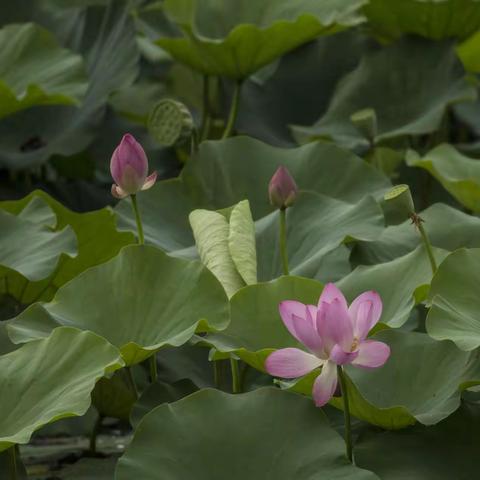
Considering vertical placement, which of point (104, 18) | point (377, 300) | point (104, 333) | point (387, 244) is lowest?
point (104, 18)

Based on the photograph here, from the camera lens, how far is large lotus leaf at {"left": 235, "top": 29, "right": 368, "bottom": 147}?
262 centimetres

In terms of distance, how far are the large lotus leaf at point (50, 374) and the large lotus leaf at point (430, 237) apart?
0.49m

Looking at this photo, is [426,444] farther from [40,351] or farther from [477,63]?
[477,63]

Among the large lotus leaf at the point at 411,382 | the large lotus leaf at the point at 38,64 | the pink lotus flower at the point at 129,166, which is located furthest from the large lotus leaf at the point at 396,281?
the large lotus leaf at the point at 38,64

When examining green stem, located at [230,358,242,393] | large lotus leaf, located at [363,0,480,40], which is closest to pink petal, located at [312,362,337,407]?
green stem, located at [230,358,242,393]

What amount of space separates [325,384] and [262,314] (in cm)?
27

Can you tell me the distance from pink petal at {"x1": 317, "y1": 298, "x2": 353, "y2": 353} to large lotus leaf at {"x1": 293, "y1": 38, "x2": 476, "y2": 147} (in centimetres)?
121

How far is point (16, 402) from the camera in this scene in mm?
1273

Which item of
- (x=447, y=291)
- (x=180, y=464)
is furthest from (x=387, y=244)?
(x=180, y=464)

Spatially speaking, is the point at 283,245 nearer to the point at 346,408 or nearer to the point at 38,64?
the point at 346,408

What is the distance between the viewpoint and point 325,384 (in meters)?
1.14

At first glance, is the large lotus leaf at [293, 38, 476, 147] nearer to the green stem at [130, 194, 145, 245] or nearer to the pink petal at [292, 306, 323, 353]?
the green stem at [130, 194, 145, 245]

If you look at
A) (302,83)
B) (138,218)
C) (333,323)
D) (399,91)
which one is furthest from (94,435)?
(302,83)

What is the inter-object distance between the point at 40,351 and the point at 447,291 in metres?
0.41
